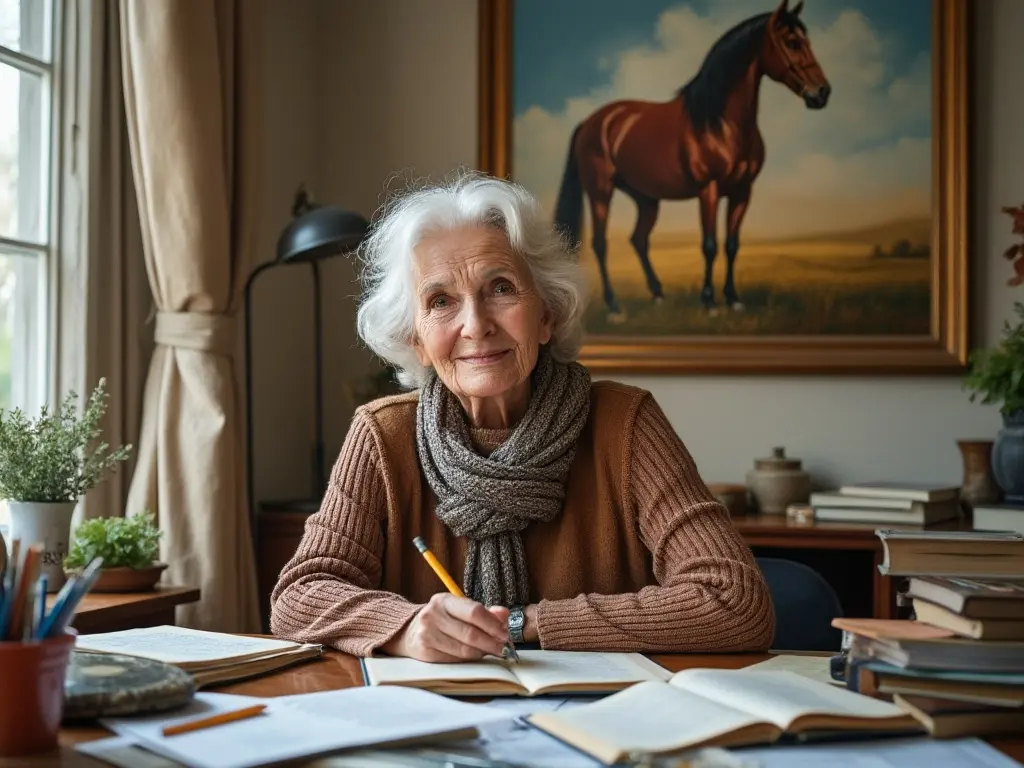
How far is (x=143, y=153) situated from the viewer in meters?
2.61

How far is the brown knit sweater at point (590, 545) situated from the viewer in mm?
1501

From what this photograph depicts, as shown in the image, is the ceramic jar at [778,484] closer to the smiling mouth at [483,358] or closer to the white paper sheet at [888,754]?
the smiling mouth at [483,358]

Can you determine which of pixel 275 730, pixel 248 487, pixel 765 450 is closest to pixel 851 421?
pixel 765 450

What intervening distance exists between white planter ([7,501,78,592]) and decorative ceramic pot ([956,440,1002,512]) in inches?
82.6

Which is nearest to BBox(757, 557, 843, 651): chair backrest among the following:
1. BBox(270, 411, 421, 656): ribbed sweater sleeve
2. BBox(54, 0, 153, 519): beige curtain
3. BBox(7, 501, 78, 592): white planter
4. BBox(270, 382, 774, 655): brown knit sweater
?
BBox(270, 382, 774, 655): brown knit sweater

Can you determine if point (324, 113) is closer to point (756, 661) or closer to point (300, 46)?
point (300, 46)

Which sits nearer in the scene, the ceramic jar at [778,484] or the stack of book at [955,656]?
the stack of book at [955,656]

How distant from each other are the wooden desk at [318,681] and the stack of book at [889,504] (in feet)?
4.72

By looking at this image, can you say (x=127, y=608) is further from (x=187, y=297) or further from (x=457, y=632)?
(x=457, y=632)

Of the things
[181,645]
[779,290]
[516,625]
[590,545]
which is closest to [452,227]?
[590,545]

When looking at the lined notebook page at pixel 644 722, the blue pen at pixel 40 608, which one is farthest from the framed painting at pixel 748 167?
the blue pen at pixel 40 608

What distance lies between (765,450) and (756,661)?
1.87m

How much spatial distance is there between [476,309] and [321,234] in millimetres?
1048

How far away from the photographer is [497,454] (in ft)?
5.87
